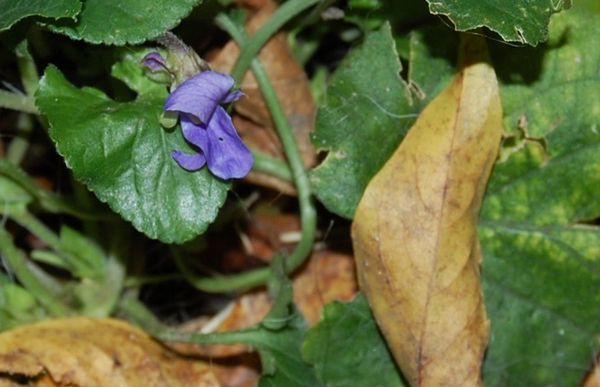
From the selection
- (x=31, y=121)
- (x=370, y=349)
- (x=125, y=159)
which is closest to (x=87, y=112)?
(x=125, y=159)

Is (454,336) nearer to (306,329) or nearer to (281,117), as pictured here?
(306,329)

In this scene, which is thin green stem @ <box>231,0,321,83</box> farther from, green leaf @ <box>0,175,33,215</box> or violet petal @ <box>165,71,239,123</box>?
green leaf @ <box>0,175,33,215</box>

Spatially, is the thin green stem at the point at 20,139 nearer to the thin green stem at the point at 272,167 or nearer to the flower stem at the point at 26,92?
the flower stem at the point at 26,92

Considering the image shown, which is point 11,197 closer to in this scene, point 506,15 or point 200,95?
point 200,95

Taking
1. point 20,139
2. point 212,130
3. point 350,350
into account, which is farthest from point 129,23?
point 350,350

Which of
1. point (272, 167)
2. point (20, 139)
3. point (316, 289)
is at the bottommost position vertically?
point (316, 289)

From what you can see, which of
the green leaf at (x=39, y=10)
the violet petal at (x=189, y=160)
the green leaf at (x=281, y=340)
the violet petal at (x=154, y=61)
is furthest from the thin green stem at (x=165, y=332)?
the green leaf at (x=39, y=10)
